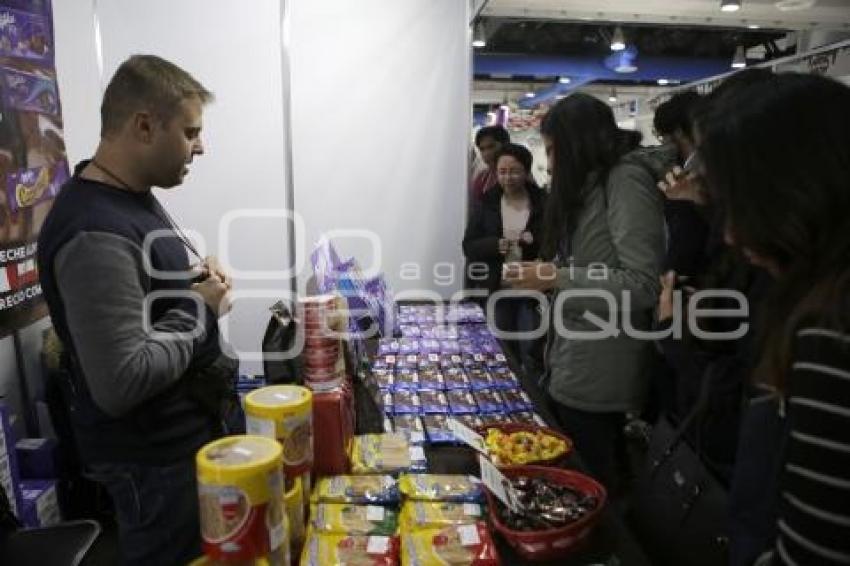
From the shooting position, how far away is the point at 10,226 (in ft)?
7.29

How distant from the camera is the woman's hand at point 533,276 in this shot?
1.74m

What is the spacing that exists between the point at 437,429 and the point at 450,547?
0.50m

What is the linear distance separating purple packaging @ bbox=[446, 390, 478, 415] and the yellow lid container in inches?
26.2

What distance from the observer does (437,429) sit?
154 cm

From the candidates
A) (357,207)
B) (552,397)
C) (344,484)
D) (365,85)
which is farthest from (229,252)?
(344,484)

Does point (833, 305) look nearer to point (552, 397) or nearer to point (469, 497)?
point (469, 497)

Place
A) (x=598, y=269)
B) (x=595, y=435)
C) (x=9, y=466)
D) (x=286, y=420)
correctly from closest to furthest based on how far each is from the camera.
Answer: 1. (x=286, y=420)
2. (x=598, y=269)
3. (x=595, y=435)
4. (x=9, y=466)

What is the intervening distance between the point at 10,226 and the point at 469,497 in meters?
1.98

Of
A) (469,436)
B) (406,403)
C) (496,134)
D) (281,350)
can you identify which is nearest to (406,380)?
(406,403)

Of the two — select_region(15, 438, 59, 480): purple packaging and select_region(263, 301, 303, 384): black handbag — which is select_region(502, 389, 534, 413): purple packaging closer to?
select_region(263, 301, 303, 384): black handbag

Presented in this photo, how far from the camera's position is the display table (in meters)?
1.05

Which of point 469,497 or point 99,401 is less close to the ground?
point 99,401

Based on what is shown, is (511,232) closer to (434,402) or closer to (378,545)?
(434,402)

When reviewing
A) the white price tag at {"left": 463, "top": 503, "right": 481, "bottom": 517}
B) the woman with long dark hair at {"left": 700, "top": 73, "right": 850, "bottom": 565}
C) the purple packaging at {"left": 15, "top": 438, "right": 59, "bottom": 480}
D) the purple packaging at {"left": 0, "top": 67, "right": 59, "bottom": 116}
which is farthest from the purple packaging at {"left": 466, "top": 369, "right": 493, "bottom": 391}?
the purple packaging at {"left": 0, "top": 67, "right": 59, "bottom": 116}
